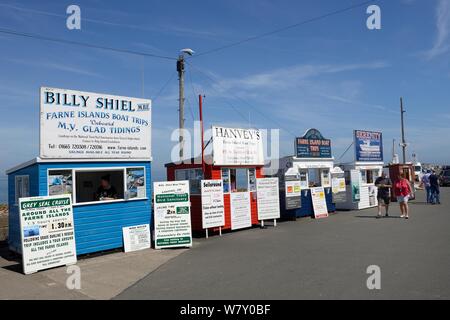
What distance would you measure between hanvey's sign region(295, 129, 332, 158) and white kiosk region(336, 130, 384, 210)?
5.80 feet

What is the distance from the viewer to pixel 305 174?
17875mm

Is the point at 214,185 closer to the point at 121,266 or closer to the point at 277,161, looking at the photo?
the point at 121,266

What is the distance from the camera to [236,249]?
1030 centimetres

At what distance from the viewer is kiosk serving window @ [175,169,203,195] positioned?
13.6m

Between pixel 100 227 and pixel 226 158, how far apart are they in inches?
196

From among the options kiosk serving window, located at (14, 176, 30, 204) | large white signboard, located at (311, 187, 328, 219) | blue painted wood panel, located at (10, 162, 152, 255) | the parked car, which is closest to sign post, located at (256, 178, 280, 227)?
large white signboard, located at (311, 187, 328, 219)

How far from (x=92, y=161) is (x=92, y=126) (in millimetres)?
871

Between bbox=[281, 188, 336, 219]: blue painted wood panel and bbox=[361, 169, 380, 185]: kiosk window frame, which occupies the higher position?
bbox=[361, 169, 380, 185]: kiosk window frame

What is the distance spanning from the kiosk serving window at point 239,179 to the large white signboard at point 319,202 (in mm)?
3847

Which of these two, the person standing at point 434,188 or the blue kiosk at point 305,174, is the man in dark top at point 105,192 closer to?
the blue kiosk at point 305,174

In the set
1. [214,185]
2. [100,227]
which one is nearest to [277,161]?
[214,185]

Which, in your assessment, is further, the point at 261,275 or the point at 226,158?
the point at 226,158

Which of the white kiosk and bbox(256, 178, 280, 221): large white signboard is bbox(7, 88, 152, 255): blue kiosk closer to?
bbox(256, 178, 280, 221): large white signboard
